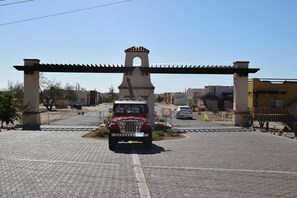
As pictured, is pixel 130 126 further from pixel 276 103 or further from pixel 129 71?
pixel 276 103

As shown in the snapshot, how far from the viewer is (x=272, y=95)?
47031 millimetres

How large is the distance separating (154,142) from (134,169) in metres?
9.12

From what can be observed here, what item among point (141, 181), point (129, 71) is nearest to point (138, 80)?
point (129, 71)

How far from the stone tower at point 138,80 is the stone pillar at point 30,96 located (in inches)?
257

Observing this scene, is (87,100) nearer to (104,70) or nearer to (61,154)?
(104,70)

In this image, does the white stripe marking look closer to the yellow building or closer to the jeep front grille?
the jeep front grille

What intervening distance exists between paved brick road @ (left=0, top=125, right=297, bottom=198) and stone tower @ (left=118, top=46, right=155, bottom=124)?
11677 mm

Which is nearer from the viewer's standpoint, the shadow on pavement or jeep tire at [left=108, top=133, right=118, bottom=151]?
the shadow on pavement

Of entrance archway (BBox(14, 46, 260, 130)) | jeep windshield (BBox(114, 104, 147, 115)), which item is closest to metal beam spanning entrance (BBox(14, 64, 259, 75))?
entrance archway (BBox(14, 46, 260, 130))

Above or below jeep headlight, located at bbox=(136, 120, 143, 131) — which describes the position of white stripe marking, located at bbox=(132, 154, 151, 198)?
below

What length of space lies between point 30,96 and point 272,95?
93.0 feet

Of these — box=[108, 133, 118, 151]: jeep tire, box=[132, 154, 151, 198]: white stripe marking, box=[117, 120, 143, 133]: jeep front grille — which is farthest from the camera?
box=[117, 120, 143, 133]: jeep front grille

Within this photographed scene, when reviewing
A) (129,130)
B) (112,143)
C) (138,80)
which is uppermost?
(138,80)

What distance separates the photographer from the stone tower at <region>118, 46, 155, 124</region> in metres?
30.5
